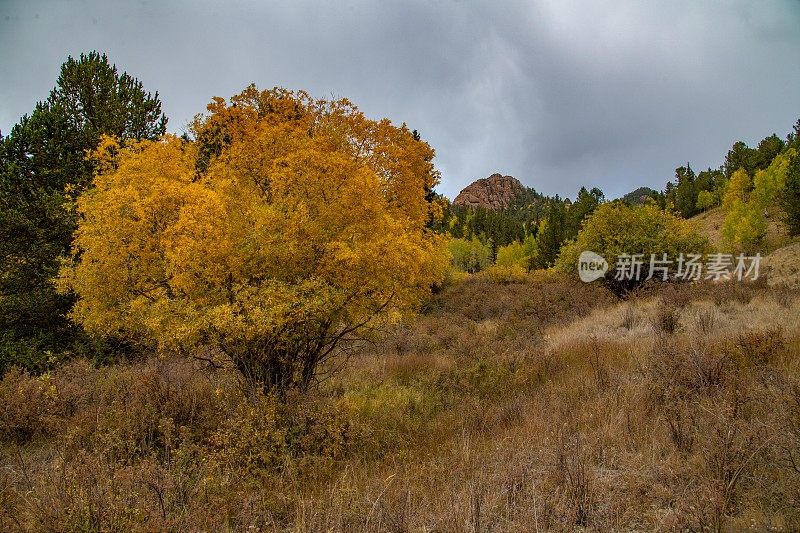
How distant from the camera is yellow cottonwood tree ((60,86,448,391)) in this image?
6395mm

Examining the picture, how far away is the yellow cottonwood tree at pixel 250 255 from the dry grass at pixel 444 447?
4.01ft

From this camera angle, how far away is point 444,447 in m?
6.00

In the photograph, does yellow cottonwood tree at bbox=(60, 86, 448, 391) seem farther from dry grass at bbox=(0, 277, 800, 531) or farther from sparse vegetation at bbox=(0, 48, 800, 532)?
dry grass at bbox=(0, 277, 800, 531)

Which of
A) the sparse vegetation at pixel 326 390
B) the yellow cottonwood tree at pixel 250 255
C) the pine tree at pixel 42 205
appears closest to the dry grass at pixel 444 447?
the sparse vegetation at pixel 326 390

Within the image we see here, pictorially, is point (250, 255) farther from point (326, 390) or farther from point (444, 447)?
point (326, 390)

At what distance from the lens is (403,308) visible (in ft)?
27.5

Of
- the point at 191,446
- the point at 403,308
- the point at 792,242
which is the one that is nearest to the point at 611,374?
the point at 403,308

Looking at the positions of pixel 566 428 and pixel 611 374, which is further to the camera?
pixel 611 374

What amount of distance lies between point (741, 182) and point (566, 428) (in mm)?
70876

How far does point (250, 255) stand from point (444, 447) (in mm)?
4146

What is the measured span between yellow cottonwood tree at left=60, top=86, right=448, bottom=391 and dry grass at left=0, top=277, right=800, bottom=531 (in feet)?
4.01

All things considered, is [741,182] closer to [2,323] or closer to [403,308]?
[403,308]
